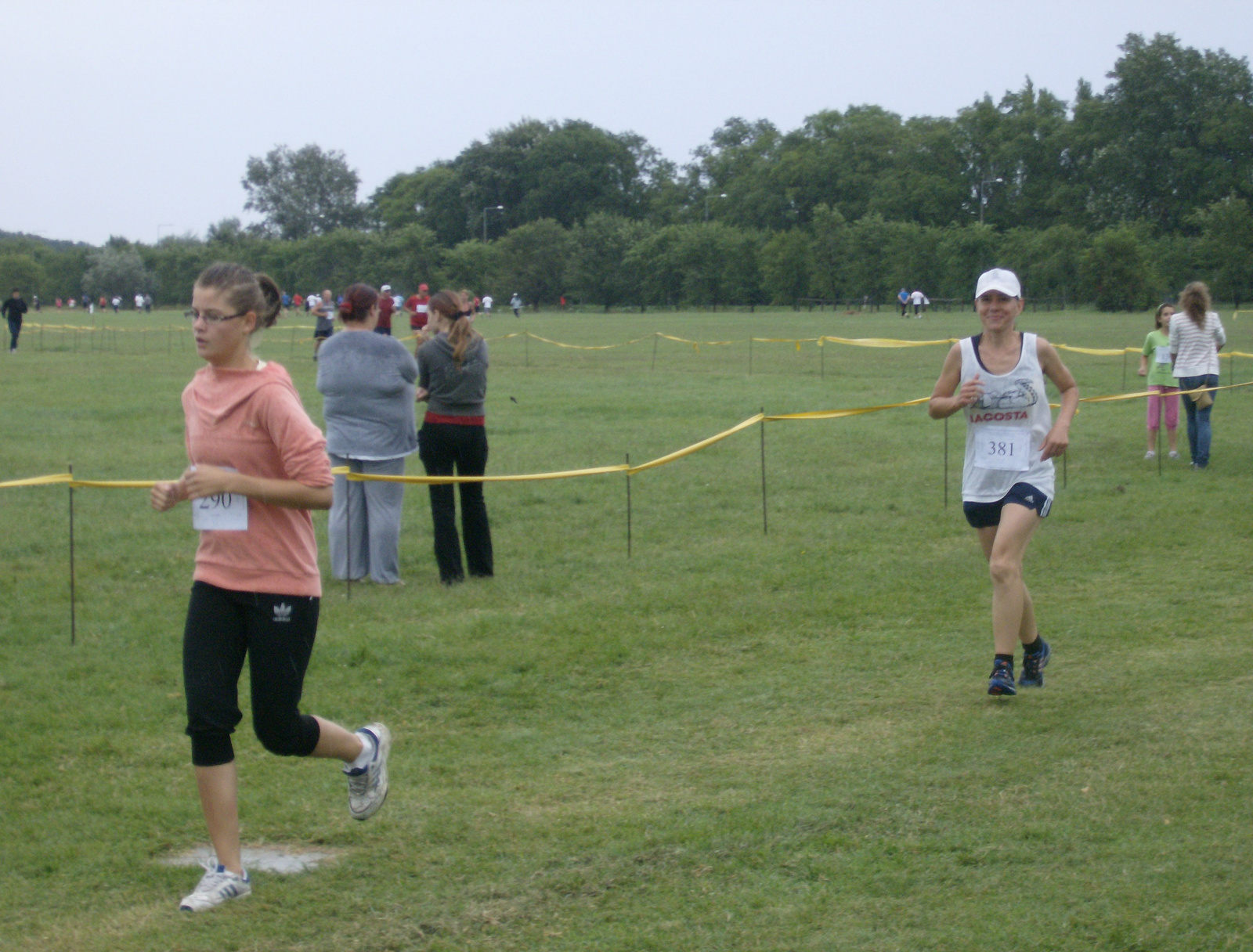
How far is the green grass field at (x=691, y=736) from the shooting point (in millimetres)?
3771

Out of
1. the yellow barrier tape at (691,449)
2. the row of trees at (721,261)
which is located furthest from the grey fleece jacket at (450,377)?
the row of trees at (721,261)

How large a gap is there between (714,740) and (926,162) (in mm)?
95711

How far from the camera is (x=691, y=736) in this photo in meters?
5.58

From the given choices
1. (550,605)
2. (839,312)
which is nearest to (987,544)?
(550,605)

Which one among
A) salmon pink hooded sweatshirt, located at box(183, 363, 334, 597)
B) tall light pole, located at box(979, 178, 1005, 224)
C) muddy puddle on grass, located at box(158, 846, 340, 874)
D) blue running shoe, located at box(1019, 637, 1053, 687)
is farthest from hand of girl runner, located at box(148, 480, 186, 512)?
tall light pole, located at box(979, 178, 1005, 224)

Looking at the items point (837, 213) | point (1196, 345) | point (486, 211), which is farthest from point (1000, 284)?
point (486, 211)

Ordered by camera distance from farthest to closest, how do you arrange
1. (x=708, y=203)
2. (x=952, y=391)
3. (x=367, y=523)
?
(x=708, y=203), (x=367, y=523), (x=952, y=391)

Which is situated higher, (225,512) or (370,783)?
(225,512)

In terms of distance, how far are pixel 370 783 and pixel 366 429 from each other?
14.0ft

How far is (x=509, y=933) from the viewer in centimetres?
364

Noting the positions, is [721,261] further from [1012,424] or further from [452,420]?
[1012,424]

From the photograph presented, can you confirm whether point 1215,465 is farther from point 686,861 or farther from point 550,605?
point 686,861

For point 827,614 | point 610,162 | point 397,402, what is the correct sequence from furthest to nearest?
point 610,162
point 397,402
point 827,614

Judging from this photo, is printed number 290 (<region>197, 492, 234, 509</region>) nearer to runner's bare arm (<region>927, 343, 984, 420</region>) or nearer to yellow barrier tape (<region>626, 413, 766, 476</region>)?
runner's bare arm (<region>927, 343, 984, 420</region>)
